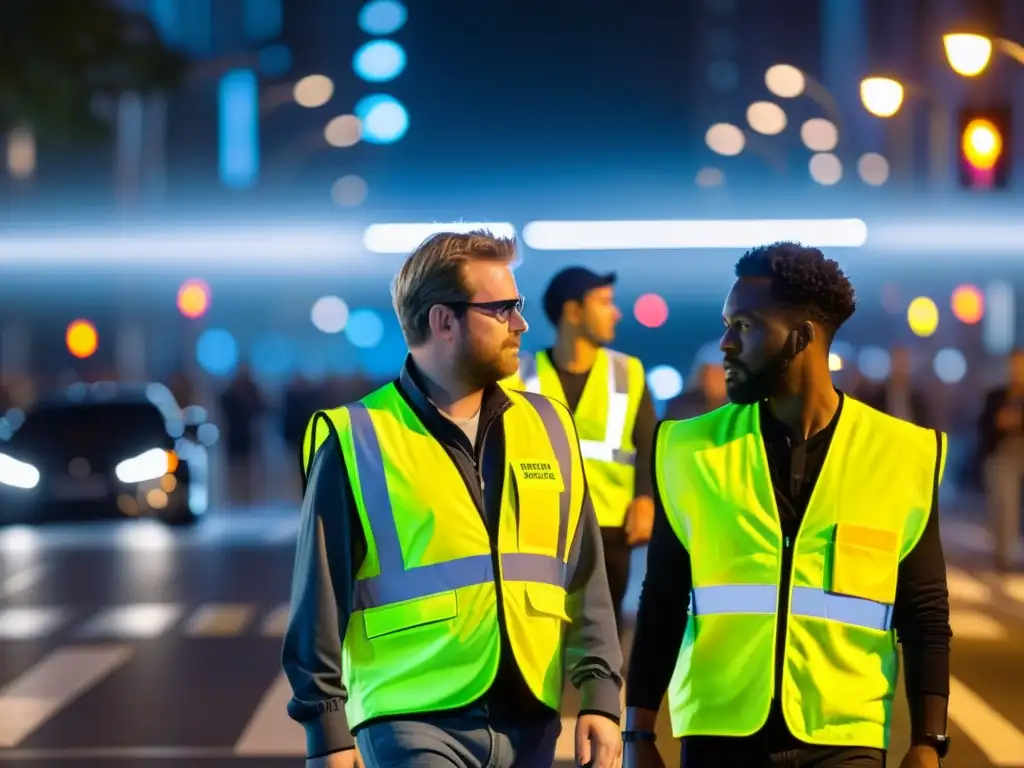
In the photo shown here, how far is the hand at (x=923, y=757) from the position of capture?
446 cm

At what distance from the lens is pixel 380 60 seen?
475 feet

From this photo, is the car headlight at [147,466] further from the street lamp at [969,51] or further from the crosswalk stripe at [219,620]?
Result: the street lamp at [969,51]

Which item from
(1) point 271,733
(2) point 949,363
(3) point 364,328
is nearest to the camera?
(1) point 271,733

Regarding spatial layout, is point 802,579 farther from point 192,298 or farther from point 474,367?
point 192,298

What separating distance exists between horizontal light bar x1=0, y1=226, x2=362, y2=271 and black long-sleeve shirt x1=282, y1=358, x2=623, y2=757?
30.2 meters

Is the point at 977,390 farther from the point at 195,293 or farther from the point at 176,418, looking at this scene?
the point at 176,418

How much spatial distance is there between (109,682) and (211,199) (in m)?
77.8

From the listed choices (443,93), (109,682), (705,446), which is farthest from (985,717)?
(443,93)

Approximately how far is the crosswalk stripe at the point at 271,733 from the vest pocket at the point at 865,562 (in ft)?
16.5

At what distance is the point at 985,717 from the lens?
10.5 m

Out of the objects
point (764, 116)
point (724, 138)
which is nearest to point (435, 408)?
point (764, 116)

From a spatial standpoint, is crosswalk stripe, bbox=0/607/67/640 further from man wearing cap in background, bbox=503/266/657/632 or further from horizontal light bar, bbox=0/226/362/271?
horizontal light bar, bbox=0/226/362/271

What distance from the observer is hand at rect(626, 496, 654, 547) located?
344 inches

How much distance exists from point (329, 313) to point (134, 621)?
6549 centimetres
